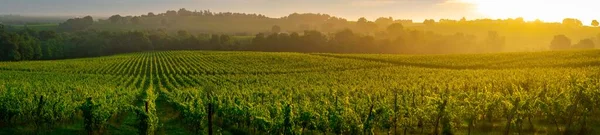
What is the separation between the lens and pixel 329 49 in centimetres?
13588

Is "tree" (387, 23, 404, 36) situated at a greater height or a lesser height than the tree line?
greater

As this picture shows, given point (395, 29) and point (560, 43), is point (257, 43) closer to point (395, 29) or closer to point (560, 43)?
point (395, 29)

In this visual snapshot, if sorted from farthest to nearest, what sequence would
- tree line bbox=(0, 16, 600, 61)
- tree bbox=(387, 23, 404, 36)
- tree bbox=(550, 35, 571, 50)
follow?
tree bbox=(387, 23, 404, 36)
tree bbox=(550, 35, 571, 50)
tree line bbox=(0, 16, 600, 61)

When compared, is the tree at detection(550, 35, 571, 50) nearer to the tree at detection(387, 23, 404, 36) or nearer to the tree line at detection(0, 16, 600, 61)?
the tree line at detection(0, 16, 600, 61)

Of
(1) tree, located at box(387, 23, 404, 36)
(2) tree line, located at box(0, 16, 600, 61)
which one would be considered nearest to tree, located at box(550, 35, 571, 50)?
(2) tree line, located at box(0, 16, 600, 61)

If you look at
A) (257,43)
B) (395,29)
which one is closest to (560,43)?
(395,29)

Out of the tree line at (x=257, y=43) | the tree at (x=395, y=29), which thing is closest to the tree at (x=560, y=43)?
the tree line at (x=257, y=43)

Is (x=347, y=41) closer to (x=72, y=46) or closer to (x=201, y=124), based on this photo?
(x=72, y=46)

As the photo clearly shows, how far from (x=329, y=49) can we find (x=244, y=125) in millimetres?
108070

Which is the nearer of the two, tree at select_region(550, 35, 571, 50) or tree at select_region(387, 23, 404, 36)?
tree at select_region(550, 35, 571, 50)

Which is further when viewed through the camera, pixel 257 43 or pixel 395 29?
pixel 395 29

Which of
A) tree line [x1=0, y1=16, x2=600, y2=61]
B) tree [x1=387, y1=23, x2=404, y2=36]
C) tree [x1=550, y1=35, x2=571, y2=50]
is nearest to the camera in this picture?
tree line [x1=0, y1=16, x2=600, y2=61]

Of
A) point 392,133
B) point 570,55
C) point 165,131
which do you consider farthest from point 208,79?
point 570,55

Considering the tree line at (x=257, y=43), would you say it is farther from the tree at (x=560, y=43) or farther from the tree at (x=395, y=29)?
the tree at (x=395, y=29)
